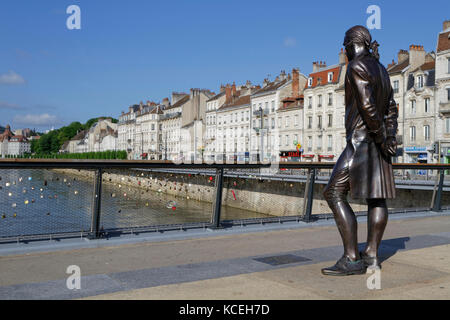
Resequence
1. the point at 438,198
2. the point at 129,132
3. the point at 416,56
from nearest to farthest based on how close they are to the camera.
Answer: the point at 438,198
the point at 416,56
the point at 129,132

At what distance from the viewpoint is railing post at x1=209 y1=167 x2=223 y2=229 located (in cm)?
792

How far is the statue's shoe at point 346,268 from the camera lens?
4949mm

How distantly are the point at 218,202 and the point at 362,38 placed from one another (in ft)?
A: 12.0

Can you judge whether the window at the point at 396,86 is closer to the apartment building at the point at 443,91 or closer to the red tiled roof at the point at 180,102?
the apartment building at the point at 443,91

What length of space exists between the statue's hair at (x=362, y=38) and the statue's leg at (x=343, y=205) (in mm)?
1109

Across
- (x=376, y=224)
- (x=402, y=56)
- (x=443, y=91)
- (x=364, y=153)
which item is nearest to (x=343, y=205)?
(x=376, y=224)

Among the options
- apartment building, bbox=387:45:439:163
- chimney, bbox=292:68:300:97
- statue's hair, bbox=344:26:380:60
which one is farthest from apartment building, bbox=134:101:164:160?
statue's hair, bbox=344:26:380:60

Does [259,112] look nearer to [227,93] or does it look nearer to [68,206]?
[227,93]

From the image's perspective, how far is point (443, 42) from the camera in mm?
45844

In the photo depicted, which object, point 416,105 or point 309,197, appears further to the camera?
point 416,105

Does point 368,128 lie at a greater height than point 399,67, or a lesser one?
lesser

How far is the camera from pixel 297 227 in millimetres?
8523
